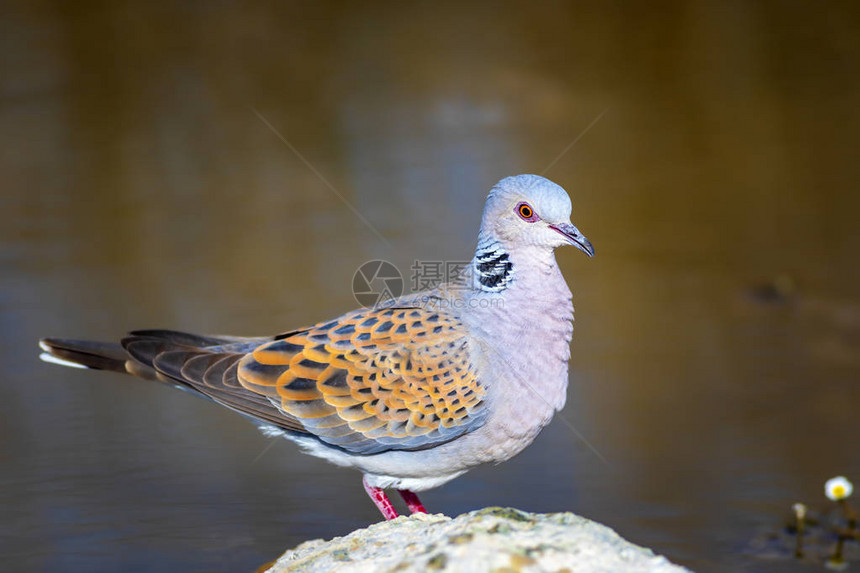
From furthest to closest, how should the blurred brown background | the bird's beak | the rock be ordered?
the blurred brown background → the bird's beak → the rock

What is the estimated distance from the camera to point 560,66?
9414mm

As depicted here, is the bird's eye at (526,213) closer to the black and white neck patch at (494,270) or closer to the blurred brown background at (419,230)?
the black and white neck patch at (494,270)

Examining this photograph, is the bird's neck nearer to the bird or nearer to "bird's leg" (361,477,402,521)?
the bird

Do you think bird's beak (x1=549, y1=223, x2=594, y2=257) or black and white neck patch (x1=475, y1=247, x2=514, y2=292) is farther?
black and white neck patch (x1=475, y1=247, x2=514, y2=292)

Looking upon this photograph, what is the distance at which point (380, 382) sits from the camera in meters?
3.67

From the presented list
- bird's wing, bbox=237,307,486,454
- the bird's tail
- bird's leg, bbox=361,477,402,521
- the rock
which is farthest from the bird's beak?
the bird's tail

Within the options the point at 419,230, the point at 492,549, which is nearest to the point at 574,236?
the point at 492,549

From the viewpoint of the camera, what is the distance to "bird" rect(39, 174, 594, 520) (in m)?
→ 3.54

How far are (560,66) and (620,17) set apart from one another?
1.31 meters

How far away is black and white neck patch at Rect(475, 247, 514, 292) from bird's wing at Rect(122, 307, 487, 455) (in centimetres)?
19

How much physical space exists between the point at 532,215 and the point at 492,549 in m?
1.45

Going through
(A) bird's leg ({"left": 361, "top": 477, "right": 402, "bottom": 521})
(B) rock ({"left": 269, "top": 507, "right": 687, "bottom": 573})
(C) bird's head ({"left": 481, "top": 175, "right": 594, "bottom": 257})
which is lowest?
(B) rock ({"left": 269, "top": 507, "right": 687, "bottom": 573})

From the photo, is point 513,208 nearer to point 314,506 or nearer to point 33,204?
point 314,506

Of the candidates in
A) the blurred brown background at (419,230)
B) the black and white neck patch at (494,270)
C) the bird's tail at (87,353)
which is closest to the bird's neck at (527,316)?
the black and white neck patch at (494,270)
